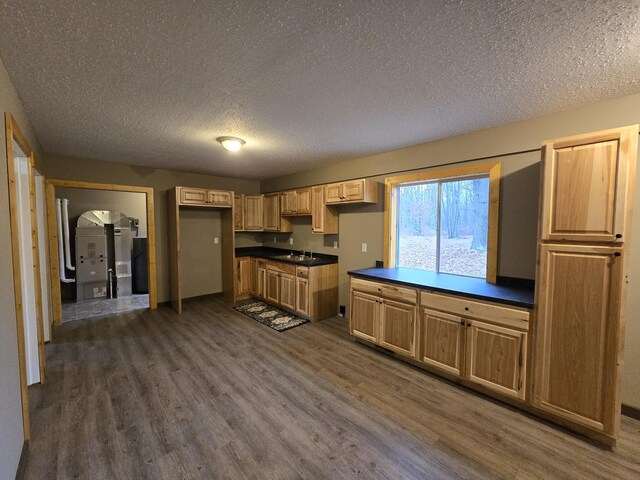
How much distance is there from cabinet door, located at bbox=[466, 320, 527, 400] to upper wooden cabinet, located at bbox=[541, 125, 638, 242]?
849mm

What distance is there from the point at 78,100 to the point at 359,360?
3.49m

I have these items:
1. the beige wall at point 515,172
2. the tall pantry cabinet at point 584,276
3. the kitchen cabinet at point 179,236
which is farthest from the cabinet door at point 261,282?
the tall pantry cabinet at point 584,276

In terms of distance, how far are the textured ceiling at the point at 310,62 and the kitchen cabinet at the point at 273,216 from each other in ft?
8.25

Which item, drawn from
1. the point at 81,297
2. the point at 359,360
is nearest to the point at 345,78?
the point at 359,360

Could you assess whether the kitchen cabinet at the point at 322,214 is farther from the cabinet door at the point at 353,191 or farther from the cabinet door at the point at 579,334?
the cabinet door at the point at 579,334

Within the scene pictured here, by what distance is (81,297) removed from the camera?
551 cm

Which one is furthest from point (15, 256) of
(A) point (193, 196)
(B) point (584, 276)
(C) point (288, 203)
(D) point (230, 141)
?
(B) point (584, 276)

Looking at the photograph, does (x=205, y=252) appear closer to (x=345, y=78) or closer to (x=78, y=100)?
(x=78, y=100)

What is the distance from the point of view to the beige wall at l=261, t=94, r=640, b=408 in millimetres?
2125

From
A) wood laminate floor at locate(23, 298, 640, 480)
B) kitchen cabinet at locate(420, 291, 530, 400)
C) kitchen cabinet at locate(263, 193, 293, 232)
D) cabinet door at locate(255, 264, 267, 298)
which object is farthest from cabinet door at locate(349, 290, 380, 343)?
kitchen cabinet at locate(263, 193, 293, 232)

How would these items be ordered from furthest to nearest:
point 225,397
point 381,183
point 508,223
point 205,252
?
1. point 205,252
2. point 381,183
3. point 508,223
4. point 225,397

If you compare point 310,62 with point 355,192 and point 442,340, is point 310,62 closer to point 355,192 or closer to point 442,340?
point 355,192

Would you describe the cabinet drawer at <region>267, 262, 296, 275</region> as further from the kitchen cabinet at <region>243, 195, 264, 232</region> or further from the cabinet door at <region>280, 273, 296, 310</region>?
the kitchen cabinet at <region>243, 195, 264, 232</region>

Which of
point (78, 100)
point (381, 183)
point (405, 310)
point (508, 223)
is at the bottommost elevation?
point (405, 310)
